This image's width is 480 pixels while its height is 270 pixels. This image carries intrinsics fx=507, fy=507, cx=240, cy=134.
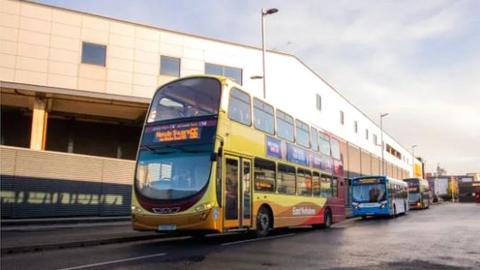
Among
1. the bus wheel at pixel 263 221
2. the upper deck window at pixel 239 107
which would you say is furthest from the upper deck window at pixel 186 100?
the bus wheel at pixel 263 221

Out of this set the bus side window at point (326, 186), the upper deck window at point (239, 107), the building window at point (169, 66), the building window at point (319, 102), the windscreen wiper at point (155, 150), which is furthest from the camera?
the building window at point (319, 102)

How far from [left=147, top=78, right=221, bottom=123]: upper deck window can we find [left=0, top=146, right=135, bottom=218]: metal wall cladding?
1014 centimetres

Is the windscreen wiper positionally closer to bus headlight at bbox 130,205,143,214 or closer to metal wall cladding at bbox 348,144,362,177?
bus headlight at bbox 130,205,143,214

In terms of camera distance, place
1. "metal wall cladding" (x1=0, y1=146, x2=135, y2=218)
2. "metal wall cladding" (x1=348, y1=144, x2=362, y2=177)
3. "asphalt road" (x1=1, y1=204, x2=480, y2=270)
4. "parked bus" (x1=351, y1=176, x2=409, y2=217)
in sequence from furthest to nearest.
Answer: "metal wall cladding" (x1=348, y1=144, x2=362, y2=177) → "parked bus" (x1=351, y1=176, x2=409, y2=217) → "metal wall cladding" (x1=0, y1=146, x2=135, y2=218) → "asphalt road" (x1=1, y1=204, x2=480, y2=270)

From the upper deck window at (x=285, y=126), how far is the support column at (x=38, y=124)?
13668 millimetres

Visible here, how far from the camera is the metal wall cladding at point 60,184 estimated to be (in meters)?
21.4

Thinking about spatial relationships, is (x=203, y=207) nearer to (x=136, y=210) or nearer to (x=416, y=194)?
(x=136, y=210)

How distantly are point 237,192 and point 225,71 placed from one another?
755 inches

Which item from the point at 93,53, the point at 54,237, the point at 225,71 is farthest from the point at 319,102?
the point at 54,237

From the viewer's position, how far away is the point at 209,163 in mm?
13188

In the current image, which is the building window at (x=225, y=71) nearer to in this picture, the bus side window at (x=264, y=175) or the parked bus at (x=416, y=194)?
the bus side window at (x=264, y=175)

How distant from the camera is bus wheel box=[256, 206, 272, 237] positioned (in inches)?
619

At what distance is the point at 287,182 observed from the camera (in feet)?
58.9

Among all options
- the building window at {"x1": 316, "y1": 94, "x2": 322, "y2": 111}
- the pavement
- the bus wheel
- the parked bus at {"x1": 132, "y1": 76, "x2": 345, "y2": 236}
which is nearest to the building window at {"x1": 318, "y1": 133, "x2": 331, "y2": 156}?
the parked bus at {"x1": 132, "y1": 76, "x2": 345, "y2": 236}
